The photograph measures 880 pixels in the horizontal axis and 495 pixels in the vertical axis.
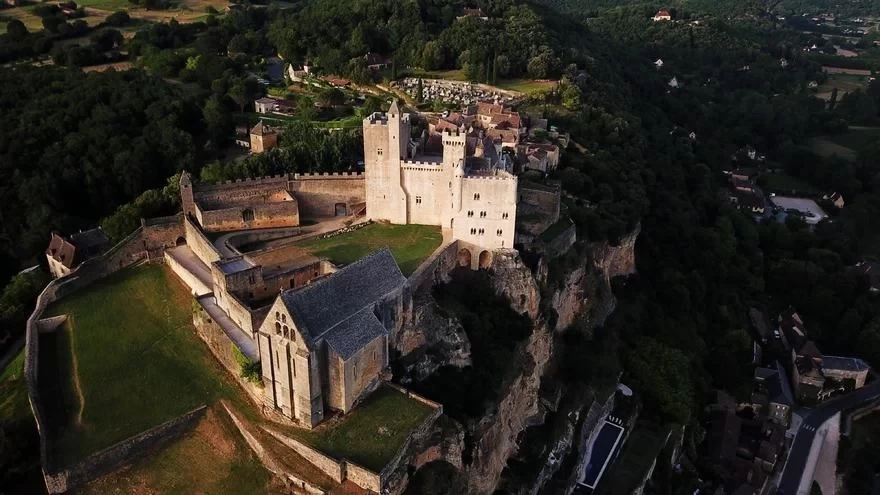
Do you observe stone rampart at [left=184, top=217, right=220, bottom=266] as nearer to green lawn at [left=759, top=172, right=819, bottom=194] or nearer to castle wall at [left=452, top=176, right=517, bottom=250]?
castle wall at [left=452, top=176, right=517, bottom=250]

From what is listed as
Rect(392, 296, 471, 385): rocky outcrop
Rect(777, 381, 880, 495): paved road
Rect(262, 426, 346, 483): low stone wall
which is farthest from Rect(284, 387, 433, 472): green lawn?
Rect(777, 381, 880, 495): paved road

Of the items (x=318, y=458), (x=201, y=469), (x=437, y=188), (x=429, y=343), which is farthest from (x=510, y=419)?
(x=201, y=469)

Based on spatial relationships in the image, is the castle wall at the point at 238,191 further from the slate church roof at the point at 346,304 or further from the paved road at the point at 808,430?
the paved road at the point at 808,430

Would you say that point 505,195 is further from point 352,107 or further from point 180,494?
point 352,107

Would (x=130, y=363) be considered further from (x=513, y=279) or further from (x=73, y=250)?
(x=513, y=279)

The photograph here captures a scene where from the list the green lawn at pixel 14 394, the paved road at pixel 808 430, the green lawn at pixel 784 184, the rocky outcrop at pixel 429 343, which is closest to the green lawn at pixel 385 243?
the rocky outcrop at pixel 429 343

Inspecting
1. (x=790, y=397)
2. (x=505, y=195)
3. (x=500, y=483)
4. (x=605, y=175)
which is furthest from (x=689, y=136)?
(x=500, y=483)
